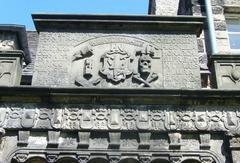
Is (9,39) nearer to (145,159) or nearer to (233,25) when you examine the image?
(145,159)

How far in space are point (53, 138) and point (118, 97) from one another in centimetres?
119

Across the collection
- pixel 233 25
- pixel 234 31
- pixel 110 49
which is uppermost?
pixel 233 25

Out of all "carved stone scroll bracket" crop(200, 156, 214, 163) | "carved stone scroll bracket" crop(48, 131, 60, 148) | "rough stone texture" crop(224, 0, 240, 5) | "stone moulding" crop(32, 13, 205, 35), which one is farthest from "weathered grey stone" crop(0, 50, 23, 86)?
"rough stone texture" crop(224, 0, 240, 5)

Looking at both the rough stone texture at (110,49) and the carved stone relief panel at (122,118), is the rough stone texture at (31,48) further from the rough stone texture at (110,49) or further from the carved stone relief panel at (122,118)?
the carved stone relief panel at (122,118)

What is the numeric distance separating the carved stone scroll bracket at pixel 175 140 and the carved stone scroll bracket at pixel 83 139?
1.23m

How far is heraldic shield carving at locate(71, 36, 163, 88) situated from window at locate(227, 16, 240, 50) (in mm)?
2563

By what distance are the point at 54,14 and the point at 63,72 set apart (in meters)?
1.18

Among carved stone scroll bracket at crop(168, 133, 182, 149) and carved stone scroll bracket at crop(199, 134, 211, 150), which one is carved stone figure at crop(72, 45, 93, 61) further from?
carved stone scroll bracket at crop(199, 134, 211, 150)

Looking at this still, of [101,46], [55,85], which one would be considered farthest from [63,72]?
[101,46]

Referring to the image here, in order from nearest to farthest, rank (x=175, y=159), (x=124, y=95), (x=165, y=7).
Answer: (x=175, y=159) < (x=124, y=95) < (x=165, y=7)

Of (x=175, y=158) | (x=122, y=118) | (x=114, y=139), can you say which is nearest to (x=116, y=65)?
(x=122, y=118)

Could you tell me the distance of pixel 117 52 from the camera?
26.2 feet

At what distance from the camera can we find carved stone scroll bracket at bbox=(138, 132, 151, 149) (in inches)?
273

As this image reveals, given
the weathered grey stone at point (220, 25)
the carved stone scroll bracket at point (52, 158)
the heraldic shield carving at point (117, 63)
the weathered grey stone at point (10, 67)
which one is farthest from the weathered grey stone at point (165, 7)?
the carved stone scroll bracket at point (52, 158)
